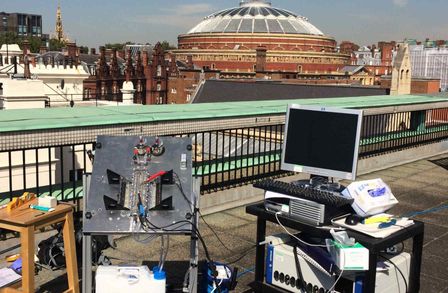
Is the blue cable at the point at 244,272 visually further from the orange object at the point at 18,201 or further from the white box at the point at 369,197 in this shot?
the orange object at the point at 18,201

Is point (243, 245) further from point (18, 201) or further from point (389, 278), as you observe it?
point (18, 201)

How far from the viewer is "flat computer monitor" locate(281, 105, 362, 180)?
4836 millimetres

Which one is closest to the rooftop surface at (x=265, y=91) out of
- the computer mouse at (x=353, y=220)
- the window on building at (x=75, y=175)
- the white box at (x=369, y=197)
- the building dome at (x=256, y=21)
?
the window on building at (x=75, y=175)

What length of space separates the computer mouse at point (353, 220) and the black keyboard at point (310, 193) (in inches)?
5.1

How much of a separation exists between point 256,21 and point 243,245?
103 metres

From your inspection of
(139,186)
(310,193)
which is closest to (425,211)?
(310,193)

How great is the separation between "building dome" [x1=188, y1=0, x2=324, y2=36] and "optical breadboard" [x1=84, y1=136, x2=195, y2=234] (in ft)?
327

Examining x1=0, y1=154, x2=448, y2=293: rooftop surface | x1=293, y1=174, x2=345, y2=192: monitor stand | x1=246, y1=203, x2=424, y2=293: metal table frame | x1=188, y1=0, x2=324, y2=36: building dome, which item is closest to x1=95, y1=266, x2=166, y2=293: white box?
x1=0, y1=154, x2=448, y2=293: rooftop surface

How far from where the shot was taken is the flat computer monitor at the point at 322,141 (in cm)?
484

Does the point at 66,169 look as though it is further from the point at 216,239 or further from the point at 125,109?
the point at 216,239

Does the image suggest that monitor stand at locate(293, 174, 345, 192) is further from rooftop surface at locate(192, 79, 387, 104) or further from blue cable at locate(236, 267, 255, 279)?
rooftop surface at locate(192, 79, 387, 104)

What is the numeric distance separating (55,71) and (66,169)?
80.6ft

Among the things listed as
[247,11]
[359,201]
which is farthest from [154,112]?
[247,11]

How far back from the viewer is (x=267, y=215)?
476 centimetres
